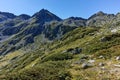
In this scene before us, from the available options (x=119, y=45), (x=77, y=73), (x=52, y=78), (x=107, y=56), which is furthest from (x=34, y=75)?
(x=119, y=45)

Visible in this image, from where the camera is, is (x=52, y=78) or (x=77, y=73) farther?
(x=77, y=73)

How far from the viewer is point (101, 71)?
5025 cm

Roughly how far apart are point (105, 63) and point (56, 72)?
45.8 feet

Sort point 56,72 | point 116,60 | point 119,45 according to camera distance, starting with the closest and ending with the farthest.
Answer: point 56,72 → point 116,60 → point 119,45

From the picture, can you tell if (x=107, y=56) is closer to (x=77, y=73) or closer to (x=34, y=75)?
(x=77, y=73)

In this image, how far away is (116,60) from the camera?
195 ft

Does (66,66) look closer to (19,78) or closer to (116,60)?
(116,60)

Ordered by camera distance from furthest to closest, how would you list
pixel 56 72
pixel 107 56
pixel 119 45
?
pixel 119 45
pixel 107 56
pixel 56 72

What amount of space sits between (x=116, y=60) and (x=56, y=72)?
1726 cm

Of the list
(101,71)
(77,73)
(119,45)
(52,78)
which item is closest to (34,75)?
(52,78)

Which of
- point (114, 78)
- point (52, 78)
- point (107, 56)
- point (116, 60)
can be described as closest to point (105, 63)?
point (116, 60)

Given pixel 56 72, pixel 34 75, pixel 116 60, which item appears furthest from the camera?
pixel 116 60

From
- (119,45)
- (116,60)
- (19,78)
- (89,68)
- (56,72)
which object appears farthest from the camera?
(119,45)

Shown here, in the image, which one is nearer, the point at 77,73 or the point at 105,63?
the point at 77,73
